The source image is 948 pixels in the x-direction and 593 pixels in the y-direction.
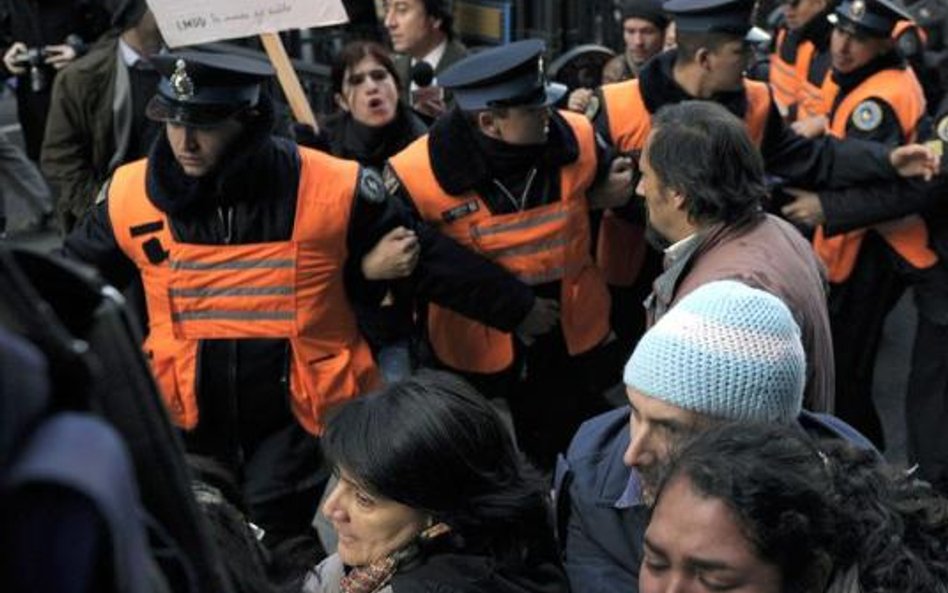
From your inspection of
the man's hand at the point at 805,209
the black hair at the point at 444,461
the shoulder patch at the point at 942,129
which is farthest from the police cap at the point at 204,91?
the shoulder patch at the point at 942,129

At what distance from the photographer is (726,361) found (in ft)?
7.32

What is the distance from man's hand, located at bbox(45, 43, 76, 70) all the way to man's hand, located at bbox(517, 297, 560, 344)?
3581 millimetres

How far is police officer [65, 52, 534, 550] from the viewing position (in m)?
3.38

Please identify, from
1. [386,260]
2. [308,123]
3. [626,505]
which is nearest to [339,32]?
[308,123]

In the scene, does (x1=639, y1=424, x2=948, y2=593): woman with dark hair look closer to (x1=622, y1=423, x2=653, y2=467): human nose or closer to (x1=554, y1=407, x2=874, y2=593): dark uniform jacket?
(x1=622, y1=423, x2=653, y2=467): human nose

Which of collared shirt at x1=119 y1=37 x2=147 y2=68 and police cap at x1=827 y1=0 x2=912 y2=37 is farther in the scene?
collared shirt at x1=119 y1=37 x2=147 y2=68

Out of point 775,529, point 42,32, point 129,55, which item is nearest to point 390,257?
point 775,529

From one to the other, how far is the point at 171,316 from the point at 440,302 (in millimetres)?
917

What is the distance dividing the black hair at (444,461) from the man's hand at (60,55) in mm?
5009

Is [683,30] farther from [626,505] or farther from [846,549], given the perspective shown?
[846,549]

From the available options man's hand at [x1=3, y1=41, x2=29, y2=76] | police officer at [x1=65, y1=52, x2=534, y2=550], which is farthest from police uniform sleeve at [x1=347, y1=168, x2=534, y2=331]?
man's hand at [x1=3, y1=41, x2=29, y2=76]

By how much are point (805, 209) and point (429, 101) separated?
1707 millimetres

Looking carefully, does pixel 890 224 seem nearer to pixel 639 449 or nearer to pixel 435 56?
pixel 435 56

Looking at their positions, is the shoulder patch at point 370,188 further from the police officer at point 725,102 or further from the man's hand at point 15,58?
the man's hand at point 15,58
